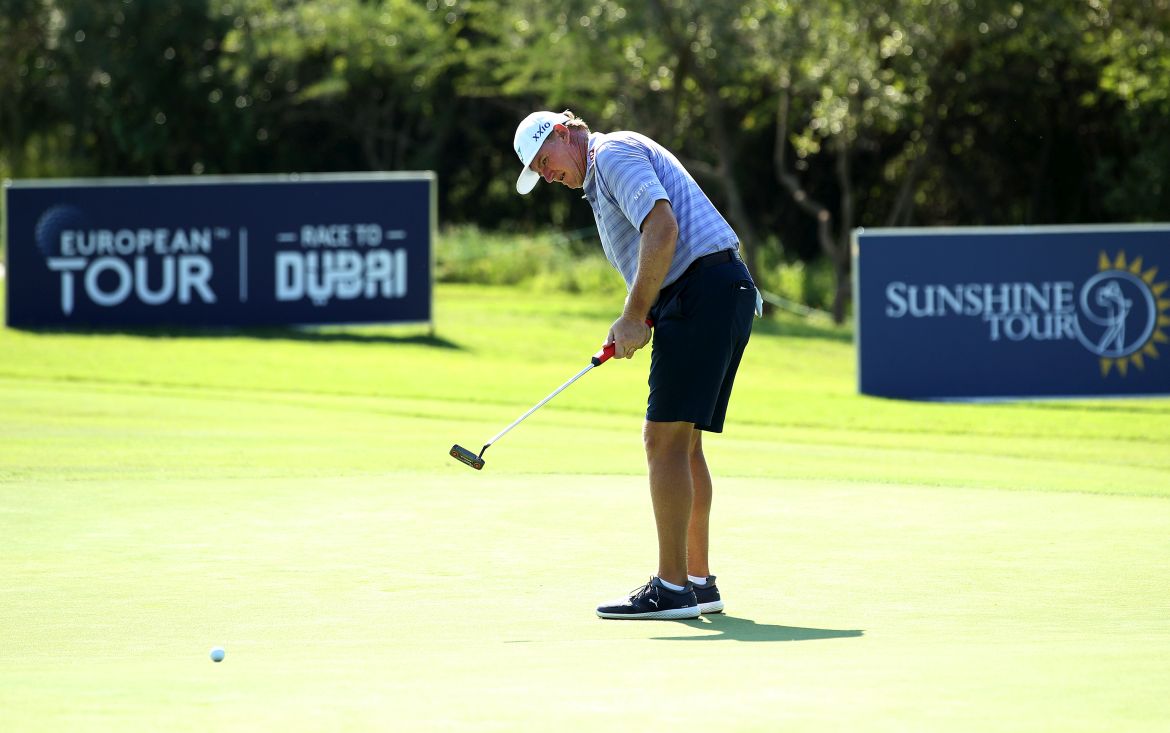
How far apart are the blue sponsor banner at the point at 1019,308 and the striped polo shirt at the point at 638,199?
10001mm

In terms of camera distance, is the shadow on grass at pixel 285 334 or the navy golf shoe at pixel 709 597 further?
the shadow on grass at pixel 285 334

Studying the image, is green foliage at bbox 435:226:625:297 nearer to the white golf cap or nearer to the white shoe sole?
the white golf cap

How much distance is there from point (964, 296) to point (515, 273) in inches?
645

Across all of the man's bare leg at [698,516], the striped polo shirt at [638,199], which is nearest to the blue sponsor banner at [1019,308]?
the man's bare leg at [698,516]

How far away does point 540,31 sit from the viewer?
28141mm

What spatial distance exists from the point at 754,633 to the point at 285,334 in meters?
15.1

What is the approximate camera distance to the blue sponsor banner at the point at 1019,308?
15.6 m

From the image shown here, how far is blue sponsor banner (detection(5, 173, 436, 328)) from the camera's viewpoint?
19.2 m

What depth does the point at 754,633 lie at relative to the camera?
530 centimetres

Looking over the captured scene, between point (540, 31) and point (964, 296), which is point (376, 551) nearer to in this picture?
point (964, 296)

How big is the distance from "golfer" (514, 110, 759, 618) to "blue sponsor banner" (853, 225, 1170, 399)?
10.0 m

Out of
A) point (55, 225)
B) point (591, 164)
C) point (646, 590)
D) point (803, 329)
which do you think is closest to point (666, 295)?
point (591, 164)

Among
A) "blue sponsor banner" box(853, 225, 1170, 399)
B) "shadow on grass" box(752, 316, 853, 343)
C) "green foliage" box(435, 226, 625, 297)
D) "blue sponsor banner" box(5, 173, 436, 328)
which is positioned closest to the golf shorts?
"blue sponsor banner" box(853, 225, 1170, 399)

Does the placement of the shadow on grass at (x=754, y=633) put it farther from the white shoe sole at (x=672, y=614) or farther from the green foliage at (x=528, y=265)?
the green foliage at (x=528, y=265)
